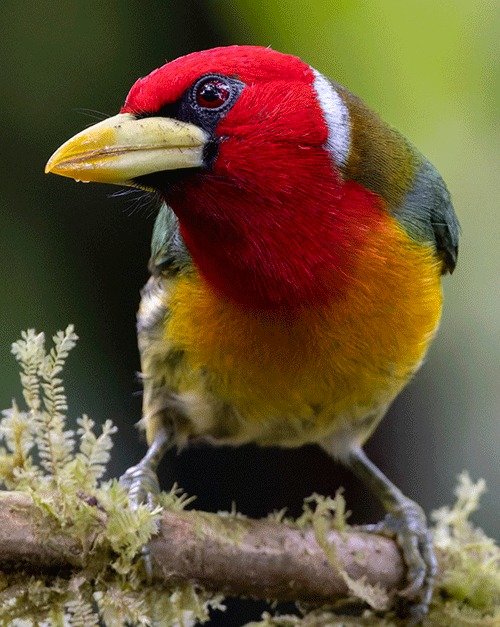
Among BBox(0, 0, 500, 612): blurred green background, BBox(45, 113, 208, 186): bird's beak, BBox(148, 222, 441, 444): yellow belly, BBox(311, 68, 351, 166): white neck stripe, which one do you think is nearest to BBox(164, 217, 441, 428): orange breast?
BBox(148, 222, 441, 444): yellow belly

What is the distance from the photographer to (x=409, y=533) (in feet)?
5.35

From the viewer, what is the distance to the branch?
1.16 meters

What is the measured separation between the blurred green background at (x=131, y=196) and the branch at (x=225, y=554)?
0.75 metres

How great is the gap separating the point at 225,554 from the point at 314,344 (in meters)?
0.41

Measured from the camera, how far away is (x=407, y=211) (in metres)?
1.56

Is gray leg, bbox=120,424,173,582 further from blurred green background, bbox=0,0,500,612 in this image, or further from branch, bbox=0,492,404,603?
blurred green background, bbox=0,0,500,612

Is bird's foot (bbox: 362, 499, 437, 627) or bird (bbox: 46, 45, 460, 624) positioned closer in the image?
bird (bbox: 46, 45, 460, 624)

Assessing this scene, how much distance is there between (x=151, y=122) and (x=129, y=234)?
3.80 feet

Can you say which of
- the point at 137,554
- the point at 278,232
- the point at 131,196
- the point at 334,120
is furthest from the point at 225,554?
the point at 131,196

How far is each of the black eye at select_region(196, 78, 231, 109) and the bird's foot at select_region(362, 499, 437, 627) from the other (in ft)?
3.16

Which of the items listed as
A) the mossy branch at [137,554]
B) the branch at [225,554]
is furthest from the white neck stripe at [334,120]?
the branch at [225,554]

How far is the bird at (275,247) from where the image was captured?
1.28 meters

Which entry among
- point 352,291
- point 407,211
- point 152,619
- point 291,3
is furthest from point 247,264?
point 291,3

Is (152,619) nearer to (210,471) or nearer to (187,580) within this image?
(187,580)
